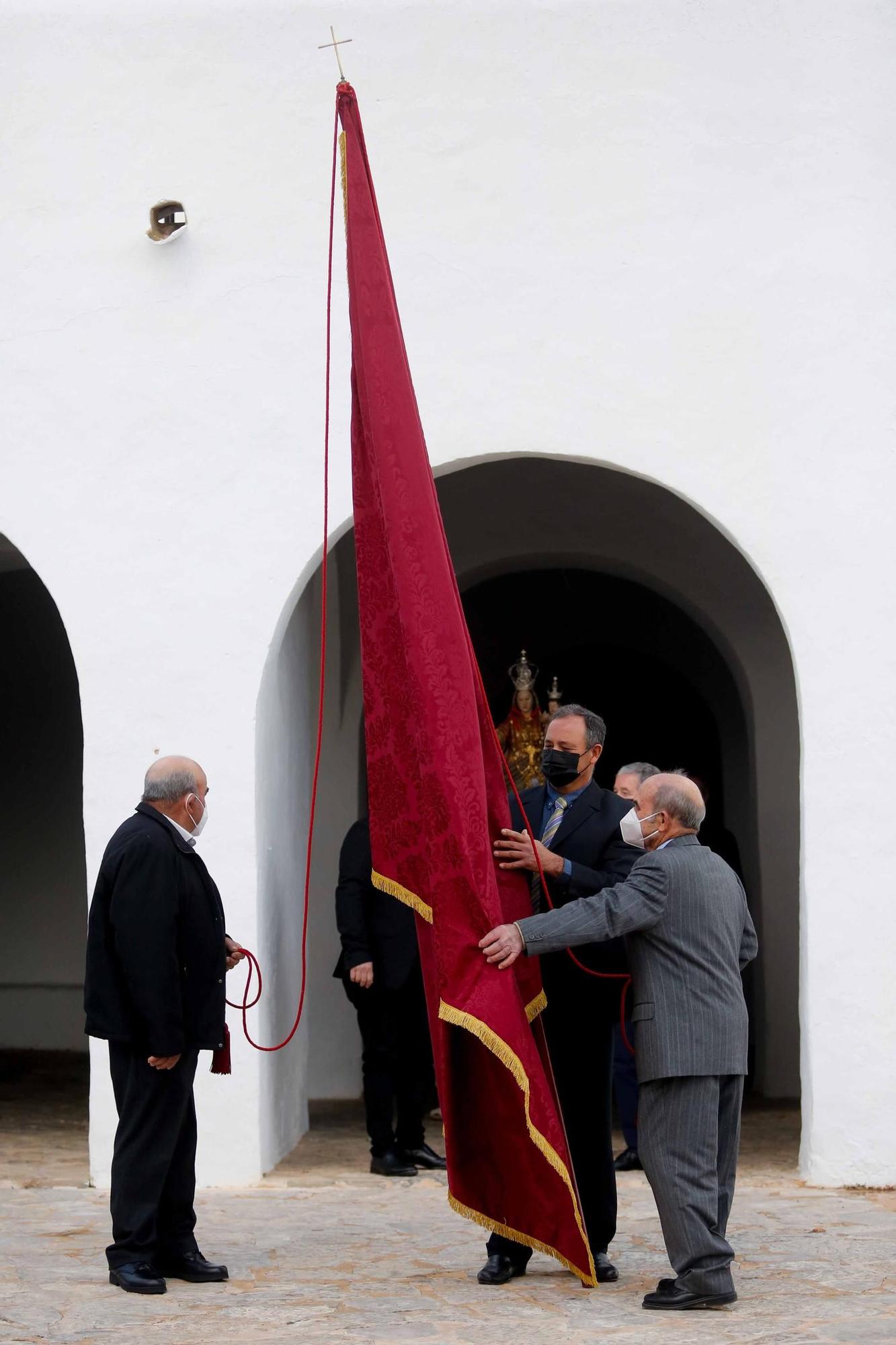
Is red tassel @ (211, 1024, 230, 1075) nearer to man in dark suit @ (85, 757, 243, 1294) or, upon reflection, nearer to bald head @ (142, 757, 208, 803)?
man in dark suit @ (85, 757, 243, 1294)

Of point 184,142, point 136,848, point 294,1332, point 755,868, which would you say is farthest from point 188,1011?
point 755,868

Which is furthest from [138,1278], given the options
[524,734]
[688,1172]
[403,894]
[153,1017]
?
[524,734]

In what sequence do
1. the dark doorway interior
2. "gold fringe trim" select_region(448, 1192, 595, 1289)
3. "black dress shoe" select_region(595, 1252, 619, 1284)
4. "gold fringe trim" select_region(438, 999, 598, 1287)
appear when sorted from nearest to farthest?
"gold fringe trim" select_region(438, 999, 598, 1287) < "gold fringe trim" select_region(448, 1192, 595, 1289) < "black dress shoe" select_region(595, 1252, 619, 1284) < the dark doorway interior

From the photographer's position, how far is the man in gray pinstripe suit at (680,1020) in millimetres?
4211

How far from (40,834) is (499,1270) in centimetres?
683

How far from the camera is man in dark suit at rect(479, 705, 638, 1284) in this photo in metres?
4.59

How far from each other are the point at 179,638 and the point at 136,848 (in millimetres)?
1984

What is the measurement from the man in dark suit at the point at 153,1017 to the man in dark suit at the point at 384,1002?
1817 millimetres

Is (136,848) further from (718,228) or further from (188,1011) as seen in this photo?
(718,228)

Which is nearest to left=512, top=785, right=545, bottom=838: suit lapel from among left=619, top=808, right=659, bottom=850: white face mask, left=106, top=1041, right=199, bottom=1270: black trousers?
left=619, top=808, right=659, bottom=850: white face mask

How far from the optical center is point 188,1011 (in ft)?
15.1

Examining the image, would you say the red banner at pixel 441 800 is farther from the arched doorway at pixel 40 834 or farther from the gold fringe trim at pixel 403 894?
the arched doorway at pixel 40 834

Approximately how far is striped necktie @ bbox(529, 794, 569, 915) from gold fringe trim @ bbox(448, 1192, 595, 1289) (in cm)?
83

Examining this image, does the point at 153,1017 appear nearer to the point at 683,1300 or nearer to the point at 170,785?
the point at 170,785
